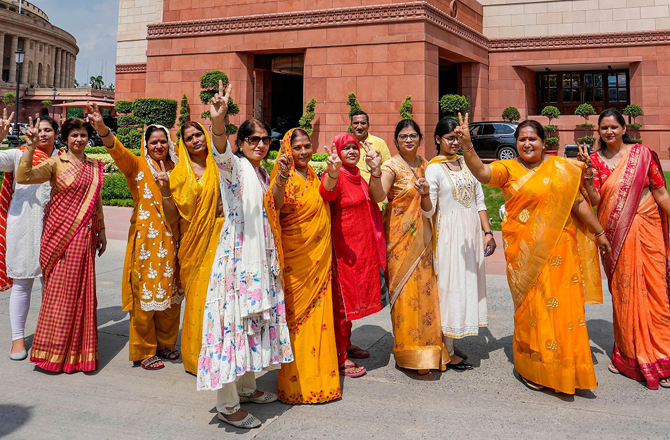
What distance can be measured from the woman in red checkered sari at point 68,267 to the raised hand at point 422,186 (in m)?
2.37

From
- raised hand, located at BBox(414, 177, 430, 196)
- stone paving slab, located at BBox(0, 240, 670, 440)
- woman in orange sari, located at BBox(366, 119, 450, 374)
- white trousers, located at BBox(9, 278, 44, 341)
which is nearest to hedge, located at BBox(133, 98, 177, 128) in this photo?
white trousers, located at BBox(9, 278, 44, 341)

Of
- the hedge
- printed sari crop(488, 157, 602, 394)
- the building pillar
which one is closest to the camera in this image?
printed sari crop(488, 157, 602, 394)

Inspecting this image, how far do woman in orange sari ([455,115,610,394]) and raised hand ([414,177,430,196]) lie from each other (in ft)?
0.98

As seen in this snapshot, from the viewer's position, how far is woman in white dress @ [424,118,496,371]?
3.79 metres

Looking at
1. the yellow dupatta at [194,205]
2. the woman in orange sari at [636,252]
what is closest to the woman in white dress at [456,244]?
the woman in orange sari at [636,252]

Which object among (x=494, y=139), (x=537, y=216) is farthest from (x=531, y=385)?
(x=494, y=139)

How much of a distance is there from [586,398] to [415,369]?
3.58 ft

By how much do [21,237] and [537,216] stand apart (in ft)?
12.5

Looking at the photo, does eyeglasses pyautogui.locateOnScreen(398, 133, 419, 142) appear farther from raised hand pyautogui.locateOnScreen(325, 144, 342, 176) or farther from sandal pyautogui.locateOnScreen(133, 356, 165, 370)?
sandal pyautogui.locateOnScreen(133, 356, 165, 370)

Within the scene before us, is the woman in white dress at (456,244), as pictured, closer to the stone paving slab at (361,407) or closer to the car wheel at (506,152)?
the stone paving slab at (361,407)

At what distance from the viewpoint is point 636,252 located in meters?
3.76

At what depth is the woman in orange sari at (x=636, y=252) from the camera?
3684 mm

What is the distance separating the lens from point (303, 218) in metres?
3.30

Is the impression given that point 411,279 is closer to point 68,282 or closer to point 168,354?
point 168,354
